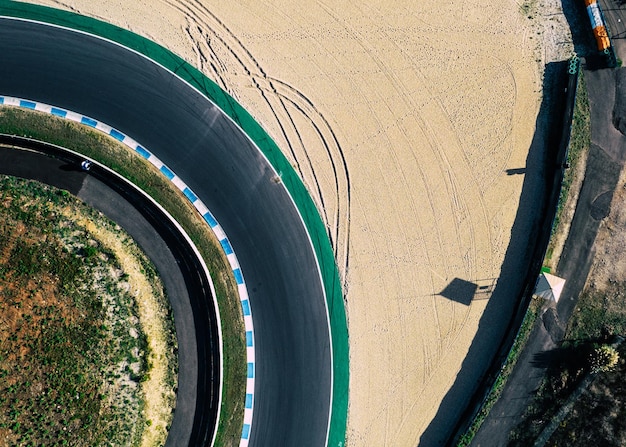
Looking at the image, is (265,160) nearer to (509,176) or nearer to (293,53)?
(293,53)

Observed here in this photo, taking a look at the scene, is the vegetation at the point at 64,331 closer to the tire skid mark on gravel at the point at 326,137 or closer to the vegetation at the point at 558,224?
the tire skid mark on gravel at the point at 326,137

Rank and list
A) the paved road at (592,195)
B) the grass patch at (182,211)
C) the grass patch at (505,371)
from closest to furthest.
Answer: the grass patch at (182,211) → the grass patch at (505,371) → the paved road at (592,195)

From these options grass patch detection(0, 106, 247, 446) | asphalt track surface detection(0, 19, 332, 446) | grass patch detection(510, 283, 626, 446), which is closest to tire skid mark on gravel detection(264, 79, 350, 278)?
asphalt track surface detection(0, 19, 332, 446)

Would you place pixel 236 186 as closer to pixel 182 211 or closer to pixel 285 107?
pixel 182 211

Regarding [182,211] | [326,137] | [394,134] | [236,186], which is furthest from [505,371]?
[182,211]

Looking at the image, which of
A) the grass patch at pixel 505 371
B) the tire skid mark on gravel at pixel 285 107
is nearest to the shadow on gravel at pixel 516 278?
the grass patch at pixel 505 371

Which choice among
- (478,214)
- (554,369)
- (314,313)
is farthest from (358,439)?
(478,214)

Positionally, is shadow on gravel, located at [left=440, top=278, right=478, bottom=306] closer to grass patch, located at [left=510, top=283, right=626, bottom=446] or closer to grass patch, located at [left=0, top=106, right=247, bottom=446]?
grass patch, located at [left=510, top=283, right=626, bottom=446]
